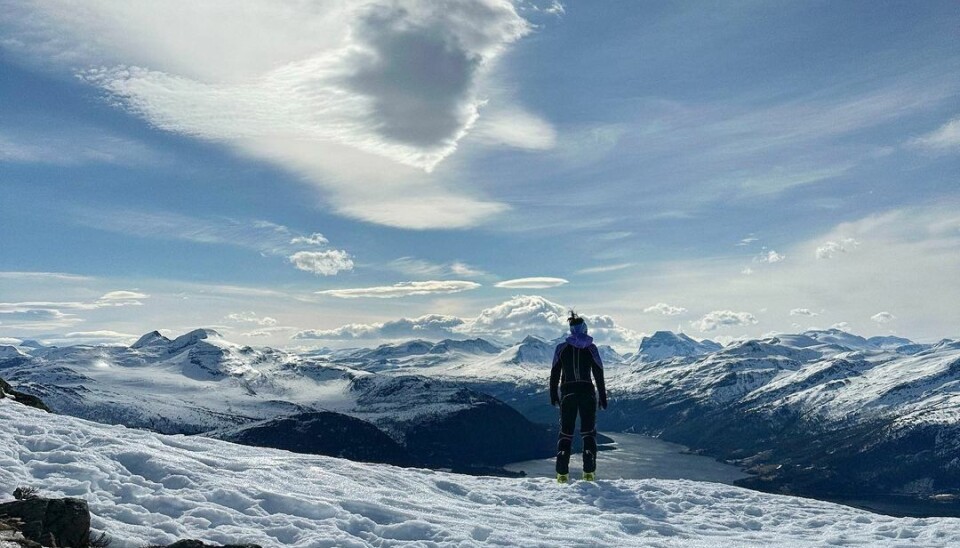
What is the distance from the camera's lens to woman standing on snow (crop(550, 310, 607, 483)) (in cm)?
2209

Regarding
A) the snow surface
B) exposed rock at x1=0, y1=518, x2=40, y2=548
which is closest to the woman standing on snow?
the snow surface

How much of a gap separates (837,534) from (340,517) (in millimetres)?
11774

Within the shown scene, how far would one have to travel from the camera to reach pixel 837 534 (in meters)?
15.3

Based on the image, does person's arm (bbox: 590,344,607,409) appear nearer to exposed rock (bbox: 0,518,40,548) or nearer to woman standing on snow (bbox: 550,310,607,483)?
woman standing on snow (bbox: 550,310,607,483)

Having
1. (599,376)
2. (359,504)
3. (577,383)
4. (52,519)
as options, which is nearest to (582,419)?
(577,383)

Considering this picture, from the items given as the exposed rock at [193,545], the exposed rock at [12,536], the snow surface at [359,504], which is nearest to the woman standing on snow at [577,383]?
the snow surface at [359,504]

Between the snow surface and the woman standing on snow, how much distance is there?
2577 millimetres

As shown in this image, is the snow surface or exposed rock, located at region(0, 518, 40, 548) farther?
the snow surface

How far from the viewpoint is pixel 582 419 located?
22219 millimetres

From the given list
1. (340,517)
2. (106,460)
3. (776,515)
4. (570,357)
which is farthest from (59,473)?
(776,515)

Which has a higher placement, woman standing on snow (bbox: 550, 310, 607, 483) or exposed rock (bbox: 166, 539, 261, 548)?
woman standing on snow (bbox: 550, 310, 607, 483)

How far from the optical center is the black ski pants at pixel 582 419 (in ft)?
70.7

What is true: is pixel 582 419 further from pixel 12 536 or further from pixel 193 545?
pixel 12 536

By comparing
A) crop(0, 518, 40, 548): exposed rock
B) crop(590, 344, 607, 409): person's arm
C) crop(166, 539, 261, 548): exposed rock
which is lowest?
crop(166, 539, 261, 548): exposed rock
